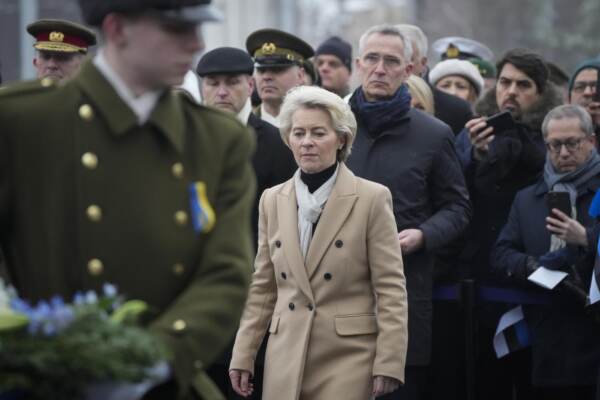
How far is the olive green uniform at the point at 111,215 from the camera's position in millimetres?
4324

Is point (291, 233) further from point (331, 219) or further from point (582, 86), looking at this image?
point (582, 86)

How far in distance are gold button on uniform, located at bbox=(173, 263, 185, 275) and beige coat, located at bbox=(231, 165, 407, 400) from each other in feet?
10.2

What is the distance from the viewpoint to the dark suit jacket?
890 cm

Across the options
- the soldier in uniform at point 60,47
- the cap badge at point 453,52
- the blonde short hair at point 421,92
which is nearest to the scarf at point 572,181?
the blonde short hair at point 421,92

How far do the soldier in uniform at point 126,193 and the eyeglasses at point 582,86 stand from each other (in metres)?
6.32

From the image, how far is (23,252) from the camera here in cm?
437

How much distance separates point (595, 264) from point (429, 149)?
1.14 m

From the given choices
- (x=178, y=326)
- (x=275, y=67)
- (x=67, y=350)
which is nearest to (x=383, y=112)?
(x=275, y=67)

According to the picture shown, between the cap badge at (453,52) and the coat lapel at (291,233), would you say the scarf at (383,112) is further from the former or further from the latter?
the cap badge at (453,52)

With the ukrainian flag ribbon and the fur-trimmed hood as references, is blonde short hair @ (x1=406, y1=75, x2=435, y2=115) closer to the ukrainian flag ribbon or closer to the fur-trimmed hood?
the fur-trimmed hood

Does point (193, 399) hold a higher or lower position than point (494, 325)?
higher

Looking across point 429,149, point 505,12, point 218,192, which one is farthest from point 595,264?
point 505,12

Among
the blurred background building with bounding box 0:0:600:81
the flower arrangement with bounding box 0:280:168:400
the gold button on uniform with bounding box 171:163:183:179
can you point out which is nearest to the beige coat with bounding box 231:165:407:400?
the gold button on uniform with bounding box 171:163:183:179

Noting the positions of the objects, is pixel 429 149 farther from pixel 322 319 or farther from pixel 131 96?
pixel 131 96
